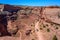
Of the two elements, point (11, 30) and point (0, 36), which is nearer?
point (0, 36)

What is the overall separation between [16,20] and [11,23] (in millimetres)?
2291

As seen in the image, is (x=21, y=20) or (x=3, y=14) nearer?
(x=3, y=14)

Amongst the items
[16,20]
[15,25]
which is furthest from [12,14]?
[15,25]

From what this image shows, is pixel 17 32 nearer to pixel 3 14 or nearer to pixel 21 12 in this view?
pixel 3 14

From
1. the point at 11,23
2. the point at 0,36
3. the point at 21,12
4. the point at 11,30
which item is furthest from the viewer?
the point at 21,12

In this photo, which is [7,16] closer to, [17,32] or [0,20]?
[0,20]

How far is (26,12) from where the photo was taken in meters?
57.3

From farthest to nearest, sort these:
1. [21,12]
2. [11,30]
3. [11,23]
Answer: [21,12] → [11,23] → [11,30]

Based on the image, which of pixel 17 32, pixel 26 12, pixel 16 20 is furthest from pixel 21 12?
pixel 17 32

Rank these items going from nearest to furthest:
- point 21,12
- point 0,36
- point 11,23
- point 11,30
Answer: point 0,36 → point 11,30 → point 11,23 → point 21,12

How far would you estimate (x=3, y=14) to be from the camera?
1961 inches

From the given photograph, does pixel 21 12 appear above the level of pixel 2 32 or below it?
above

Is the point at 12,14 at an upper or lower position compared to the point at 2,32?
upper

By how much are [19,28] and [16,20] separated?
17.0 feet
